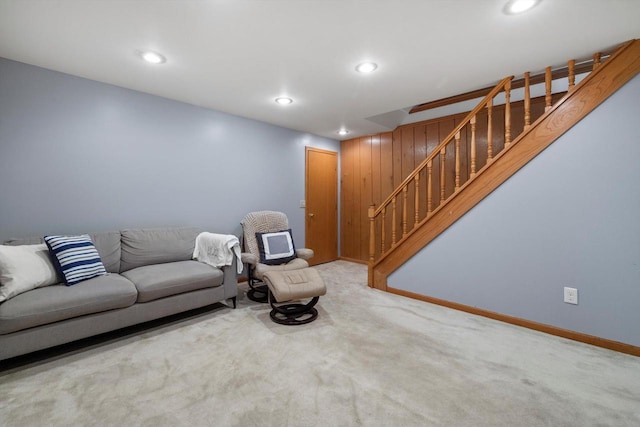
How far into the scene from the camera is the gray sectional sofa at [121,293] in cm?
190

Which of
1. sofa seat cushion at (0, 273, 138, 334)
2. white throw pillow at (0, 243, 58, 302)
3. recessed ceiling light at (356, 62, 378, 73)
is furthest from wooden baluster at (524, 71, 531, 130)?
white throw pillow at (0, 243, 58, 302)

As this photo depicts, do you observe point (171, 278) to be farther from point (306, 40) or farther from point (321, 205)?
point (321, 205)

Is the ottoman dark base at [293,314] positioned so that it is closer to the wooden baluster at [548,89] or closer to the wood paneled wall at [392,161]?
the wood paneled wall at [392,161]

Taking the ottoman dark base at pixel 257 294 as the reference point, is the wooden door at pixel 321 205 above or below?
above

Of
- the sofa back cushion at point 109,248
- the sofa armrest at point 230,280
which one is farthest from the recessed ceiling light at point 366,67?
the sofa back cushion at point 109,248

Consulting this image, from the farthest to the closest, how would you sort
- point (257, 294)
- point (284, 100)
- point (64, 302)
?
point (257, 294), point (284, 100), point (64, 302)

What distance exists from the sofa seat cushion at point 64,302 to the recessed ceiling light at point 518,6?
332 cm

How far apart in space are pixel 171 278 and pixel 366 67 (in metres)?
2.55

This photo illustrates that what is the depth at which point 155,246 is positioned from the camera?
298 cm

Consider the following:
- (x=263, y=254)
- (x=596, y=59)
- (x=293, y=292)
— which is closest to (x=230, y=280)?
(x=263, y=254)

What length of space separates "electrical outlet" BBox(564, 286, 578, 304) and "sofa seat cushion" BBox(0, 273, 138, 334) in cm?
363

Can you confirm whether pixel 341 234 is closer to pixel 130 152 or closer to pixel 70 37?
pixel 130 152

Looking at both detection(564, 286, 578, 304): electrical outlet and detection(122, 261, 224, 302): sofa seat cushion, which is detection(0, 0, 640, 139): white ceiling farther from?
detection(564, 286, 578, 304): electrical outlet

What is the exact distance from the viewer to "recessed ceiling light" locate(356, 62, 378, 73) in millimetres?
2457
